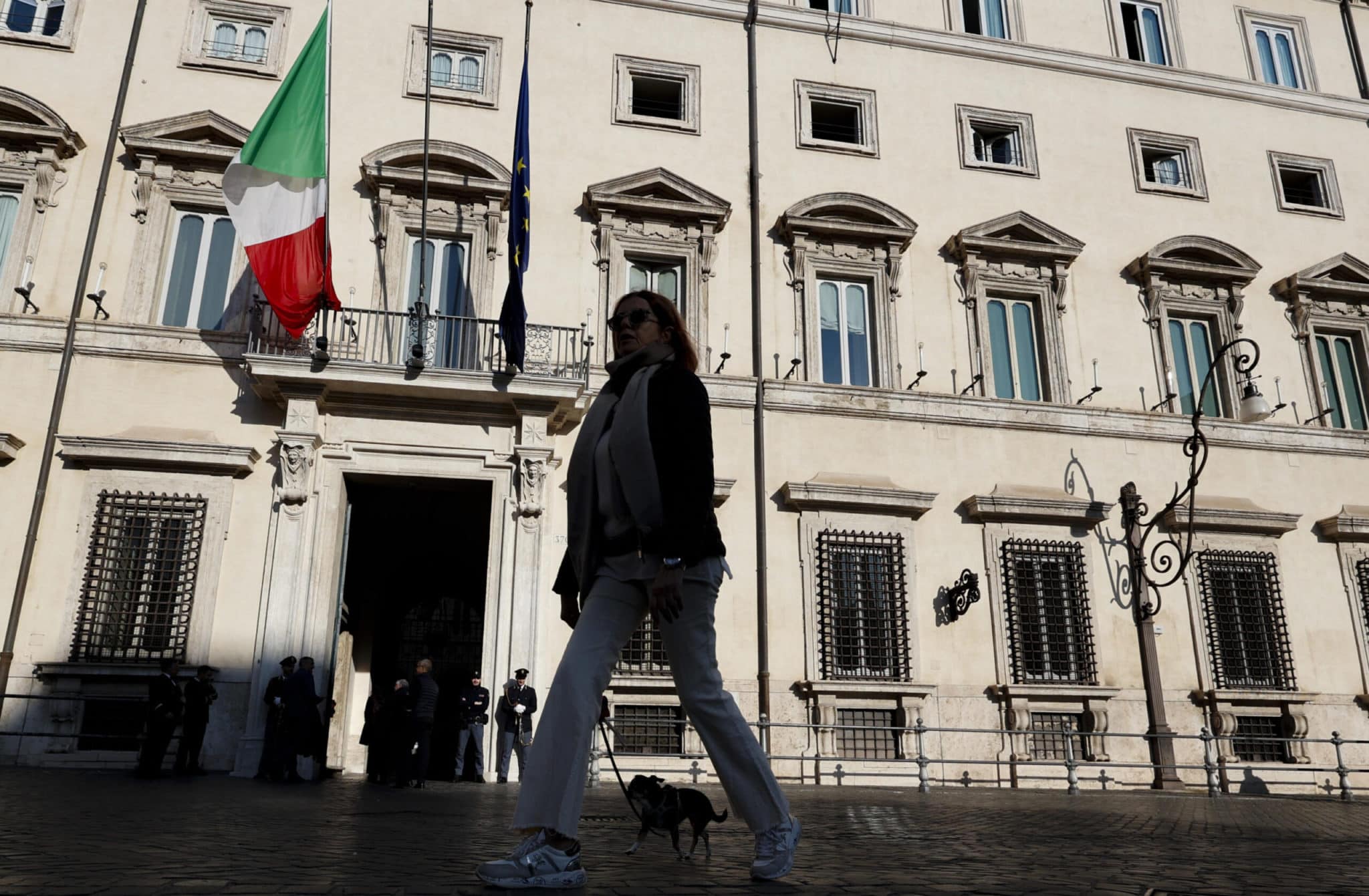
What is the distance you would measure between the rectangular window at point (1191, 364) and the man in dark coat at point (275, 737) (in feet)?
45.8

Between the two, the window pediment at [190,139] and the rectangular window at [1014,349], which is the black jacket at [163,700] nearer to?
the window pediment at [190,139]

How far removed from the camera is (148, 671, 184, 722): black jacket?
11000 millimetres

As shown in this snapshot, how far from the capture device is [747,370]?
15273 mm

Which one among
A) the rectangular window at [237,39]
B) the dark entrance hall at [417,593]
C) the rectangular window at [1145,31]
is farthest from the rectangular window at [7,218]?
the rectangular window at [1145,31]

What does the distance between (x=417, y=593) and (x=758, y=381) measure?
24.4 ft

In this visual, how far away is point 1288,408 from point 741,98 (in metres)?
10.5

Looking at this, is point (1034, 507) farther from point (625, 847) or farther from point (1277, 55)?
point (625, 847)

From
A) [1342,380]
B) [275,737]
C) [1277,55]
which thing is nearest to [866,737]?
A: [275,737]

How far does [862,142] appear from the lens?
17062 mm

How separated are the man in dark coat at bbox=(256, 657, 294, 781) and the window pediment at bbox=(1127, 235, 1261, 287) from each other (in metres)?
14.5

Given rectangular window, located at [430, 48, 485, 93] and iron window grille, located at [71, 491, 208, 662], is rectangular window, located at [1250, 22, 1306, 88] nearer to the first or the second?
rectangular window, located at [430, 48, 485, 93]

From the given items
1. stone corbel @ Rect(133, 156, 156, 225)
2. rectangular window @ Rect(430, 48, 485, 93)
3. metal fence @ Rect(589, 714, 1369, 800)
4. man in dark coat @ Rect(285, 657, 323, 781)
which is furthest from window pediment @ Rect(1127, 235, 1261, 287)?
stone corbel @ Rect(133, 156, 156, 225)

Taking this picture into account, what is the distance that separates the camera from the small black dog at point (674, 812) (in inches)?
176

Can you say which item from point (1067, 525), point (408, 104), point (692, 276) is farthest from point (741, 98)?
point (1067, 525)
